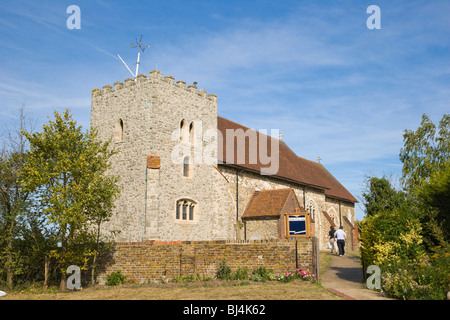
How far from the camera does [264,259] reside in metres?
14.9

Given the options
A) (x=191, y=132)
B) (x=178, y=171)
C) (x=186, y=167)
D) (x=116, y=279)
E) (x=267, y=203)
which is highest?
(x=191, y=132)

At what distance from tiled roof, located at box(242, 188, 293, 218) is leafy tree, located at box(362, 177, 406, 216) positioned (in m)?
4.62

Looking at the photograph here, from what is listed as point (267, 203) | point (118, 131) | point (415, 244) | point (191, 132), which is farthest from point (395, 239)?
point (118, 131)

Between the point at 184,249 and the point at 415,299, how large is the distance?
28.9 ft

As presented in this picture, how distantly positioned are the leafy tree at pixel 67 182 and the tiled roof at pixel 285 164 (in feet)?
29.1

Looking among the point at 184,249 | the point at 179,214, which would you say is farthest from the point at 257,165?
the point at 184,249

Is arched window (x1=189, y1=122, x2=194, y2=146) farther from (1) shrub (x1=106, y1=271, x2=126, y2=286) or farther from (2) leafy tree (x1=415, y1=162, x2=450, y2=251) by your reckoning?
(2) leafy tree (x1=415, y1=162, x2=450, y2=251)

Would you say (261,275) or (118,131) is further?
(118,131)

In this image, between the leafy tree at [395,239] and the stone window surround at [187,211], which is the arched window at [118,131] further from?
the leafy tree at [395,239]

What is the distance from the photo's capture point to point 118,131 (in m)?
22.4

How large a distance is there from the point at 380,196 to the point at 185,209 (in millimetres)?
11009

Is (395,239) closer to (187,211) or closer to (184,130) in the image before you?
(187,211)

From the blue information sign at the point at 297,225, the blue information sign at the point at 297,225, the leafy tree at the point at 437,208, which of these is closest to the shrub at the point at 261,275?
the blue information sign at the point at 297,225
